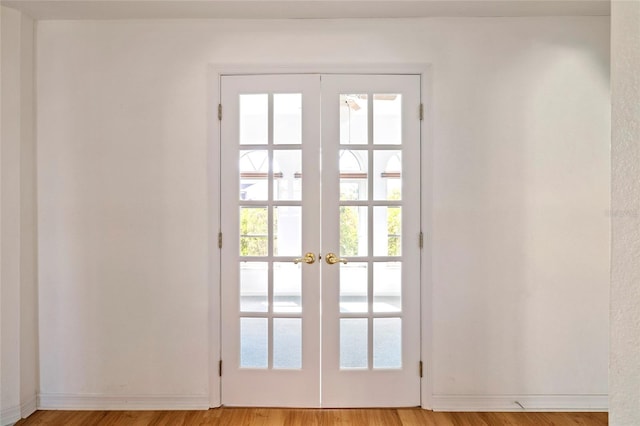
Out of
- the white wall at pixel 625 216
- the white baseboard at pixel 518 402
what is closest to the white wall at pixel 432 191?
the white baseboard at pixel 518 402

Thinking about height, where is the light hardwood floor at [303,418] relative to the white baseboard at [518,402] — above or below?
below

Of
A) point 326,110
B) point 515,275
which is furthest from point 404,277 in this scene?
point 326,110

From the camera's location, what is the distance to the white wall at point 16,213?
2289 millimetres

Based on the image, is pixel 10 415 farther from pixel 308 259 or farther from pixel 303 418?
pixel 308 259

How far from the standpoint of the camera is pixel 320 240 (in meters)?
2.45

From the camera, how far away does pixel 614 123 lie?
0.67m

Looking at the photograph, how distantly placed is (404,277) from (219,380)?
1.29 meters

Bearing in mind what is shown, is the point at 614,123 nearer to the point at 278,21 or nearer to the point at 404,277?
the point at 404,277

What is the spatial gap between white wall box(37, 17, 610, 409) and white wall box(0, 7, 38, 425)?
84mm

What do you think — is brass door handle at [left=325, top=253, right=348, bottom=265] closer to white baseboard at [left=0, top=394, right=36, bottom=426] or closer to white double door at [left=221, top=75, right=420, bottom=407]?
white double door at [left=221, top=75, right=420, bottom=407]

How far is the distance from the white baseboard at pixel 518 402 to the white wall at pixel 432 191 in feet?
0.04

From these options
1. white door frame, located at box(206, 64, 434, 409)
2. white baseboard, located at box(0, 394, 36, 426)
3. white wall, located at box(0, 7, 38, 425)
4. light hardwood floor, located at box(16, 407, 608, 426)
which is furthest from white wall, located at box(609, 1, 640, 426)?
white baseboard, located at box(0, 394, 36, 426)

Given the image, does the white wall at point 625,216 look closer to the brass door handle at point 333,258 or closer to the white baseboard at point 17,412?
the brass door handle at point 333,258

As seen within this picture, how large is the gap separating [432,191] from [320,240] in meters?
0.73
